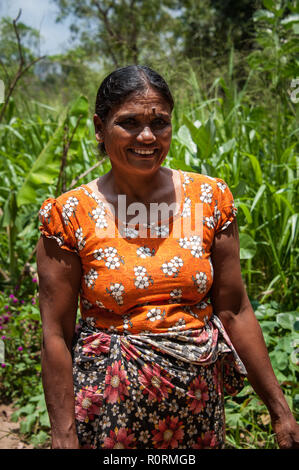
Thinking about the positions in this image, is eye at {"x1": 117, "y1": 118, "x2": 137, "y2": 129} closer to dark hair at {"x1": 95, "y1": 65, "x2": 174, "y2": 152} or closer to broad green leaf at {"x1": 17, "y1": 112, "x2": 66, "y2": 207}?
dark hair at {"x1": 95, "y1": 65, "x2": 174, "y2": 152}

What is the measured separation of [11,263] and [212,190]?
2134 millimetres

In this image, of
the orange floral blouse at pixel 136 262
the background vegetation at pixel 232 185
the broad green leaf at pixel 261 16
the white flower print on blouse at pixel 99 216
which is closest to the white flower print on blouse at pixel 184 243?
the orange floral blouse at pixel 136 262

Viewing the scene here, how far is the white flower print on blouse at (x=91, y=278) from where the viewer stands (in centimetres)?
127

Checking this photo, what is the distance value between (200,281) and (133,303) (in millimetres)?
195

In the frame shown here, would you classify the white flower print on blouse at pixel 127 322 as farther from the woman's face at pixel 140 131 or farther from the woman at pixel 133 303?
the woman's face at pixel 140 131

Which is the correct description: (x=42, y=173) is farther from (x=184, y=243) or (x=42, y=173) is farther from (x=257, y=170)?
(x=184, y=243)

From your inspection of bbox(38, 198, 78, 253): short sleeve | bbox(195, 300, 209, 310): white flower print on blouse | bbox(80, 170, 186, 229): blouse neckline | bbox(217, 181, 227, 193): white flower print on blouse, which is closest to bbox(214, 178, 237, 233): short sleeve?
bbox(217, 181, 227, 193): white flower print on blouse

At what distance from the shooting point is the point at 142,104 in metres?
1.26

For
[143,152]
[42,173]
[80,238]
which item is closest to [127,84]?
[143,152]

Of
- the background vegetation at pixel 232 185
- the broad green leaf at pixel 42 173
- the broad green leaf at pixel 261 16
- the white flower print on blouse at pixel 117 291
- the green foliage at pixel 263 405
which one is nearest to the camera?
the white flower print on blouse at pixel 117 291

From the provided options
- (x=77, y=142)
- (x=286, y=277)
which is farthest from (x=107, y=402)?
(x=77, y=142)

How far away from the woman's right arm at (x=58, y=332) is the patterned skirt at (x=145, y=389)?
39mm

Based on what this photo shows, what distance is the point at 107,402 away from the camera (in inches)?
49.8

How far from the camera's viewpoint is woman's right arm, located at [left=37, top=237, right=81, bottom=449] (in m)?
1.27
